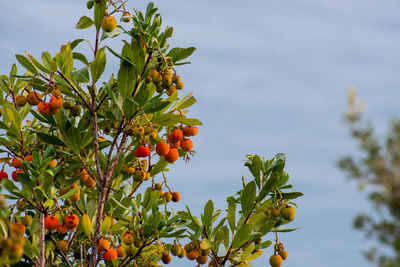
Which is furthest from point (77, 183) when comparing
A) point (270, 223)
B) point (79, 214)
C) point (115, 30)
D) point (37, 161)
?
point (270, 223)

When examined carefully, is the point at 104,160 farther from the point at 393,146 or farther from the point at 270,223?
the point at 393,146

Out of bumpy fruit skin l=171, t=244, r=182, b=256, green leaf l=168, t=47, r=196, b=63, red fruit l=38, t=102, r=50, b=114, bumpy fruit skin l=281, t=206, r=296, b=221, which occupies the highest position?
green leaf l=168, t=47, r=196, b=63

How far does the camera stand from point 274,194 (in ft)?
14.4

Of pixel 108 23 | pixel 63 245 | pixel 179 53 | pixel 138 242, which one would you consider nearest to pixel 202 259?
pixel 138 242

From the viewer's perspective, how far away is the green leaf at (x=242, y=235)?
4.17 meters

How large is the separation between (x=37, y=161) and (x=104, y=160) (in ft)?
2.43

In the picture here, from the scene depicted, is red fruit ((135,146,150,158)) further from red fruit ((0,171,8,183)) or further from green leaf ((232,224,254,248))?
red fruit ((0,171,8,183))

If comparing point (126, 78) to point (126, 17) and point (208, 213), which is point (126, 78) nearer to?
point (126, 17)

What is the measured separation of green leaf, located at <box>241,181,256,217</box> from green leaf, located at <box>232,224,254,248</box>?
0.18m

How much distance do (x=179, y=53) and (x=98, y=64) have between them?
0.65 metres

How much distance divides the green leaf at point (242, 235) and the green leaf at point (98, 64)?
166cm

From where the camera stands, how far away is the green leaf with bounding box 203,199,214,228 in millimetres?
4316

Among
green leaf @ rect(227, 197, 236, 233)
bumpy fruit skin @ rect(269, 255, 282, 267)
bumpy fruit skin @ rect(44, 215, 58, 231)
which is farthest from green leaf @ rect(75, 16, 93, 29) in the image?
bumpy fruit skin @ rect(269, 255, 282, 267)

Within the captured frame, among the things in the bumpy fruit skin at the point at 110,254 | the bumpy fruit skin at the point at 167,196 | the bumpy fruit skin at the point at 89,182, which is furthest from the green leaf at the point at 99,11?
the bumpy fruit skin at the point at 110,254
